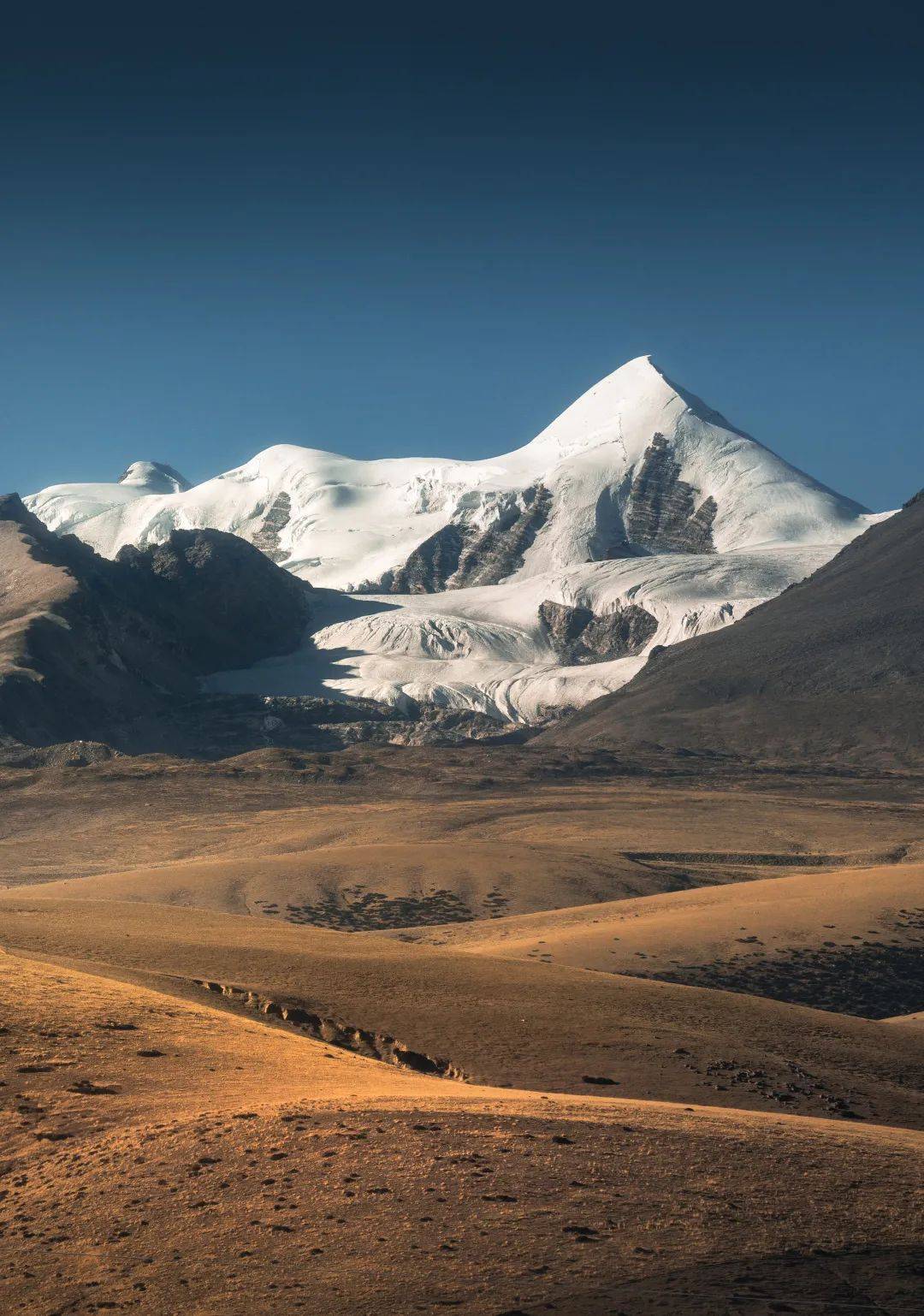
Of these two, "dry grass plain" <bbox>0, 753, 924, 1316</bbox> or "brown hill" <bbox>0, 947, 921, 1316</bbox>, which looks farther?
"dry grass plain" <bbox>0, 753, 924, 1316</bbox>

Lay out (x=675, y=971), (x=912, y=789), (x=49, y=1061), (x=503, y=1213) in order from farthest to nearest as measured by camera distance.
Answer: (x=912, y=789), (x=675, y=971), (x=49, y=1061), (x=503, y=1213)

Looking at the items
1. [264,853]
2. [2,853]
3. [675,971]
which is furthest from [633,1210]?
[2,853]

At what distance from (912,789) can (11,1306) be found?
14339cm

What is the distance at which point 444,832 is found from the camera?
381 feet

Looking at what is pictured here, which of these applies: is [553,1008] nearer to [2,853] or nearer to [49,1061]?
[49,1061]

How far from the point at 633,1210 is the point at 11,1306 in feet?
21.6

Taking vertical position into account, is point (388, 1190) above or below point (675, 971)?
above

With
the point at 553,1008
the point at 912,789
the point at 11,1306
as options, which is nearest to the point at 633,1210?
the point at 11,1306

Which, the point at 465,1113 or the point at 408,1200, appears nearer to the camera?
the point at 408,1200

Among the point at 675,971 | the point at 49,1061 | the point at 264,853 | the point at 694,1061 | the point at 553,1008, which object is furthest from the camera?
the point at 264,853

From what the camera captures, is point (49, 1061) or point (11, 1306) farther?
point (49, 1061)

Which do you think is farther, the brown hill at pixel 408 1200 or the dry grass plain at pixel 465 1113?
the dry grass plain at pixel 465 1113

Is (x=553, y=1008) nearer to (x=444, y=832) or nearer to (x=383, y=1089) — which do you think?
(x=383, y=1089)

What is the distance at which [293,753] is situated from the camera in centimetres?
16812
